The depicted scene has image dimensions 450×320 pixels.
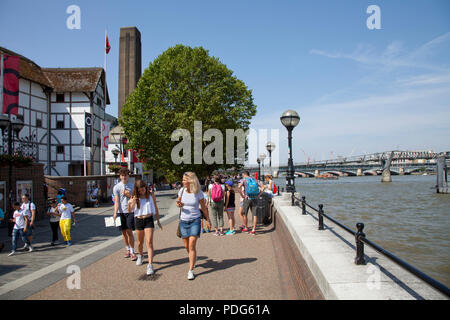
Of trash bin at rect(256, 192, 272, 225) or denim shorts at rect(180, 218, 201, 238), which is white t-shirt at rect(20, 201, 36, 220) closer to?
denim shorts at rect(180, 218, 201, 238)

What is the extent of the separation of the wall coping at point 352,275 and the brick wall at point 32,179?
12897mm

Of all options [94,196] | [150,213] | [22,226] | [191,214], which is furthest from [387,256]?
[94,196]

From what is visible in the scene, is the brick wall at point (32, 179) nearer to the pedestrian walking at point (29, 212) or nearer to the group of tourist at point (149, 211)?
the pedestrian walking at point (29, 212)

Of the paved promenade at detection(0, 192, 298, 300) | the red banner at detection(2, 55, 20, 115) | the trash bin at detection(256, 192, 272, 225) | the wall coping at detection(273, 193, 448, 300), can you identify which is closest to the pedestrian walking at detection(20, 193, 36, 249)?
the paved promenade at detection(0, 192, 298, 300)

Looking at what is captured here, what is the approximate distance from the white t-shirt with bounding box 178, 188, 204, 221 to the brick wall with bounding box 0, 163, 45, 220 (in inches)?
445

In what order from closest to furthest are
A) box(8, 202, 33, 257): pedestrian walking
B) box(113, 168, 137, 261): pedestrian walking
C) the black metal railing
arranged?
the black metal railing < box(113, 168, 137, 261): pedestrian walking < box(8, 202, 33, 257): pedestrian walking

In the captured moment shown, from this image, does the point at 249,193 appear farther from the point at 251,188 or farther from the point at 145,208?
the point at 145,208

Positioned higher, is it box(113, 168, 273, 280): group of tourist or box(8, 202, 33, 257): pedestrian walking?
box(113, 168, 273, 280): group of tourist

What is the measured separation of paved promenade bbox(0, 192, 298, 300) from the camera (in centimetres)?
454

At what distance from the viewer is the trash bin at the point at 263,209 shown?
33.2 ft

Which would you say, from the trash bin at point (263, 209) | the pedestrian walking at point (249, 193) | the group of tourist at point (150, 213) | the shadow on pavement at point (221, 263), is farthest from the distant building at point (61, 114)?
the shadow on pavement at point (221, 263)

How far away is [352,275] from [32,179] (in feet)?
50.3
